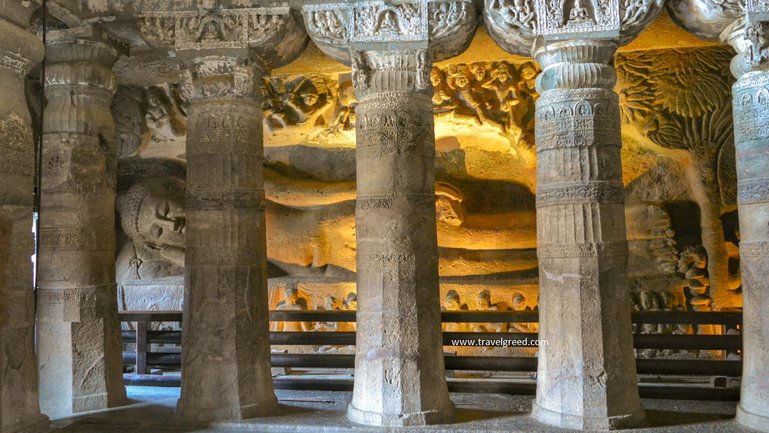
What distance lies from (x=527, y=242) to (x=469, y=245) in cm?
79

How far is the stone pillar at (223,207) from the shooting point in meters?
5.39

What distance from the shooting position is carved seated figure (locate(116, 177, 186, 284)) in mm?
8562

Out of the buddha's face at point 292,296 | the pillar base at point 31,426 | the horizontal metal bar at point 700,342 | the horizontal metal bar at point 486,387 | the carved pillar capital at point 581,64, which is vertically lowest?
A: the horizontal metal bar at point 486,387

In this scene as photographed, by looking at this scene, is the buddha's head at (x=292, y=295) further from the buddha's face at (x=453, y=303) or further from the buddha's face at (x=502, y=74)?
the buddha's face at (x=502, y=74)

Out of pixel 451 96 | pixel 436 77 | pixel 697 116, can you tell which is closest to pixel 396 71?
pixel 436 77

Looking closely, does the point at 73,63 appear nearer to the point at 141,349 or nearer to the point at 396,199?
the point at 141,349

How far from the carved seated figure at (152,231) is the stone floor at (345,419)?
283 centimetres

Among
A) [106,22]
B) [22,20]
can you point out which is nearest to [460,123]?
[106,22]

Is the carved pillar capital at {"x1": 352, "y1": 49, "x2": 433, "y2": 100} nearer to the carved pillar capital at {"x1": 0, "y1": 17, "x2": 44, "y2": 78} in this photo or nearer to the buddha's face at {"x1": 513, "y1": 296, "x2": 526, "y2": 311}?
the carved pillar capital at {"x1": 0, "y1": 17, "x2": 44, "y2": 78}

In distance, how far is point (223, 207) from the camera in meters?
5.49

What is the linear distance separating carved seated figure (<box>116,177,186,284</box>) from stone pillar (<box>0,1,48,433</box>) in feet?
12.6

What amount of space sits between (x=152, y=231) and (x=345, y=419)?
458 centimetres

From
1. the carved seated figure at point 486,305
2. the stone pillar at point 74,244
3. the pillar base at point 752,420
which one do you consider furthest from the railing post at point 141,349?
the pillar base at point 752,420

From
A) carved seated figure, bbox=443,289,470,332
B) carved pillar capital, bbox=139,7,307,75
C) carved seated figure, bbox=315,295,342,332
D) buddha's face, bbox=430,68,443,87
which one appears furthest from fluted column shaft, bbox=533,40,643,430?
carved seated figure, bbox=315,295,342,332
